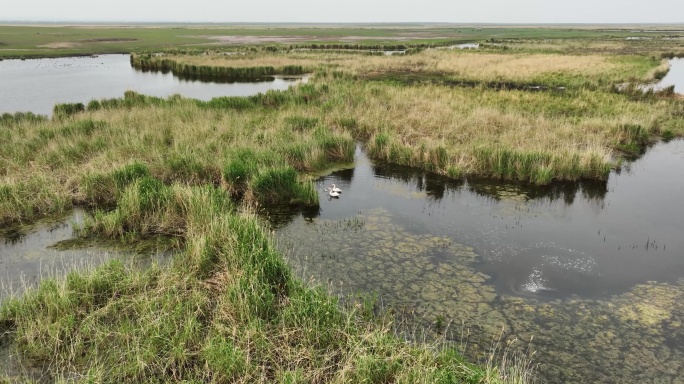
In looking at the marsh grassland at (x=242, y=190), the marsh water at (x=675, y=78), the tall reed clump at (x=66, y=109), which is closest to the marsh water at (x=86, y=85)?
the tall reed clump at (x=66, y=109)

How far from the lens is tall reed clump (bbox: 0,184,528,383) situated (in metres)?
5.71

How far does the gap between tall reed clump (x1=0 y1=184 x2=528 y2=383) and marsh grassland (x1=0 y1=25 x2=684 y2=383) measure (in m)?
0.03

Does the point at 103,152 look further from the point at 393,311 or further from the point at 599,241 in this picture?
the point at 599,241

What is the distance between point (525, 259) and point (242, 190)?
8.18 m

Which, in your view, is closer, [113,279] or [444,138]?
[113,279]

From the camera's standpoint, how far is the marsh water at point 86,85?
28.7 metres

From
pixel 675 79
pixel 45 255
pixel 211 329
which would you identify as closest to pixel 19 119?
pixel 45 255

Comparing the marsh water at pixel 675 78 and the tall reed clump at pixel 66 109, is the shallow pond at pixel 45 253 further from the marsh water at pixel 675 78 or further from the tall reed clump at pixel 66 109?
the marsh water at pixel 675 78

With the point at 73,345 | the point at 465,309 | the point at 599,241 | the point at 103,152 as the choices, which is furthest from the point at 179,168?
the point at 599,241

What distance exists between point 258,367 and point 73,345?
3016 millimetres

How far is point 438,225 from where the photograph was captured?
1155 cm

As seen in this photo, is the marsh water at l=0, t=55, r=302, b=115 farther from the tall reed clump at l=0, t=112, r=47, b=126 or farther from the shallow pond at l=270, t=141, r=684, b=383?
the shallow pond at l=270, t=141, r=684, b=383

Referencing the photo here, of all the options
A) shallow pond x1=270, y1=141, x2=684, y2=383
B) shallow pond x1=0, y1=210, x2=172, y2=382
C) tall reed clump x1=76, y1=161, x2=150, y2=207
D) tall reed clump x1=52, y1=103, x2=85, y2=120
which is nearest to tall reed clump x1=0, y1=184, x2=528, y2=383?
shallow pond x1=0, y1=210, x2=172, y2=382

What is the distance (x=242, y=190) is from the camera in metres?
13.2
